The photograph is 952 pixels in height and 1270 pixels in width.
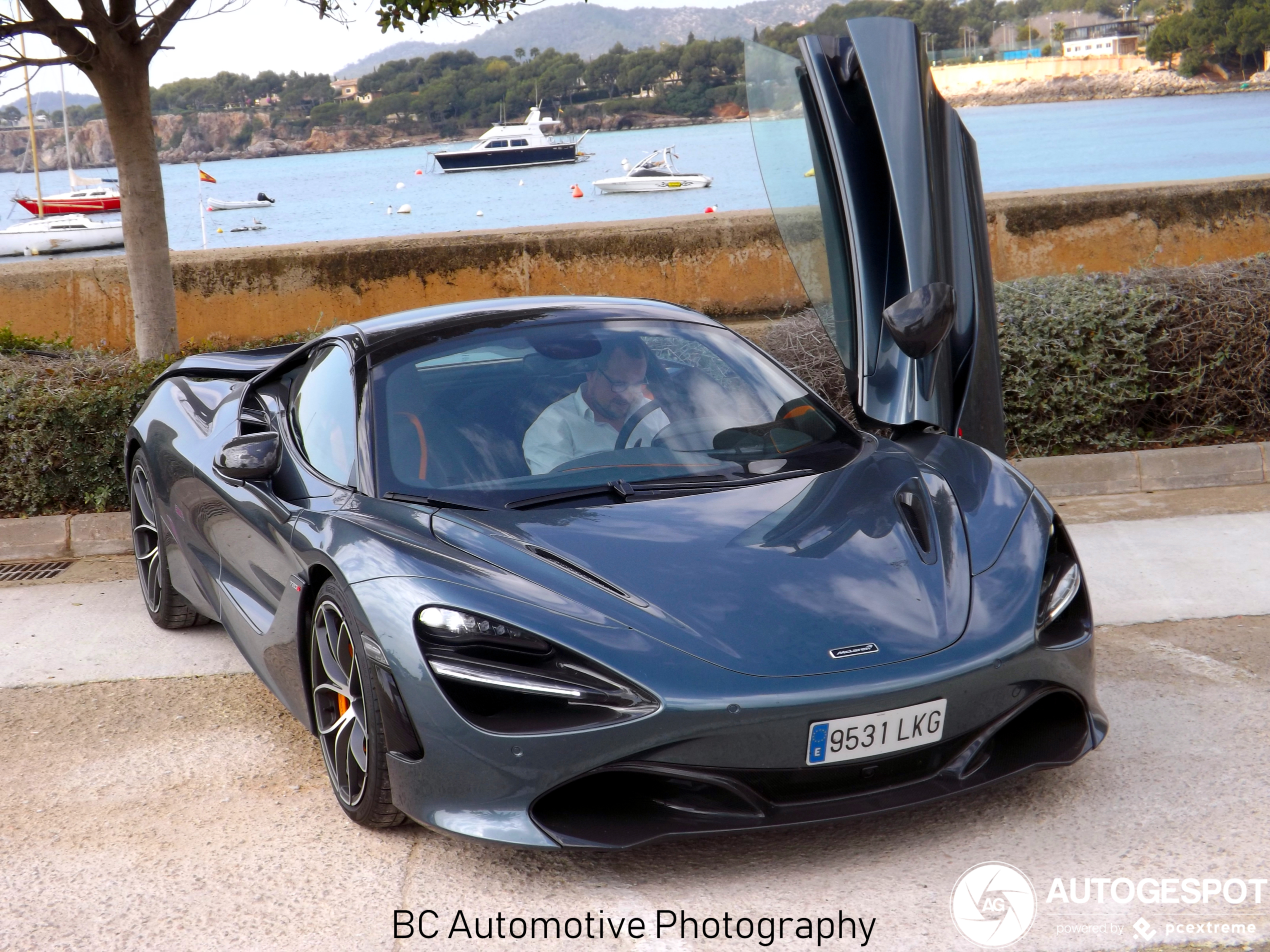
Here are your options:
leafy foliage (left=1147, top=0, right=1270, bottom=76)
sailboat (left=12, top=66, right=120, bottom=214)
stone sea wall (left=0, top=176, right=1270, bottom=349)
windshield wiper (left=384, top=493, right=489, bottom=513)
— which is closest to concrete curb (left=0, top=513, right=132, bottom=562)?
stone sea wall (left=0, top=176, right=1270, bottom=349)

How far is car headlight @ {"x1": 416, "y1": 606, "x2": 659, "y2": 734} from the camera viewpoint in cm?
263

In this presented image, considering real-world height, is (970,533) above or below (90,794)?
above

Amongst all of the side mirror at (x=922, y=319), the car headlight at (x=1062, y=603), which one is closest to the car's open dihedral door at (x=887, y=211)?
the side mirror at (x=922, y=319)

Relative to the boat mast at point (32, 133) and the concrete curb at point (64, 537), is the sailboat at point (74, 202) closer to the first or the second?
the boat mast at point (32, 133)

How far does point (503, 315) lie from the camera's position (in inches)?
158

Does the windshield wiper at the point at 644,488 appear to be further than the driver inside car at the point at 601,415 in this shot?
No

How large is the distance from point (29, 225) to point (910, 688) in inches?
2288

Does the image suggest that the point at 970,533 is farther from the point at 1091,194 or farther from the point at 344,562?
the point at 1091,194

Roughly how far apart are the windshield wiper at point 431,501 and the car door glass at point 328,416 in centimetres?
20

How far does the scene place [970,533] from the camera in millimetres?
3166

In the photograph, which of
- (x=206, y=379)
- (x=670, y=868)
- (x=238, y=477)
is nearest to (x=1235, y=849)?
(x=670, y=868)

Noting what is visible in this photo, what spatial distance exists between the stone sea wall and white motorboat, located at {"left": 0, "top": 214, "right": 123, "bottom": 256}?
139 feet

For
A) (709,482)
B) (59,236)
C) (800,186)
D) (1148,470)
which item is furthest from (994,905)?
(59,236)

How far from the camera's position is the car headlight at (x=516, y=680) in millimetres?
2633
